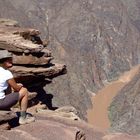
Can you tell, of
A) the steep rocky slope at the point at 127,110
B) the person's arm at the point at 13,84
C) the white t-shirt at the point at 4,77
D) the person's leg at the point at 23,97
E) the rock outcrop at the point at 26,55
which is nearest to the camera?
the white t-shirt at the point at 4,77

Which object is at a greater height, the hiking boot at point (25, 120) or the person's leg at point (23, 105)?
the person's leg at point (23, 105)

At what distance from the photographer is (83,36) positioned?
173 m

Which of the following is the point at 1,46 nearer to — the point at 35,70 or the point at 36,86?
the point at 35,70

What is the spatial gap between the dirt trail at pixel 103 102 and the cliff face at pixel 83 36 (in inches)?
117

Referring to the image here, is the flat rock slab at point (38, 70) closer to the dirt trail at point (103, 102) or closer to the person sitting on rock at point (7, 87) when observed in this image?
the person sitting on rock at point (7, 87)

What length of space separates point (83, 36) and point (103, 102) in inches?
1748

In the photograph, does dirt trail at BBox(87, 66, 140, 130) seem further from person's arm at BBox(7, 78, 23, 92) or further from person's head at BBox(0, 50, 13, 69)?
person's head at BBox(0, 50, 13, 69)

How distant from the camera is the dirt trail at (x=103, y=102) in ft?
358

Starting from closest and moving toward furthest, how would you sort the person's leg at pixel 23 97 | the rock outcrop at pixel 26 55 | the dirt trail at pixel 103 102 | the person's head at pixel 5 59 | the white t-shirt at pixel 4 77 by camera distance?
the white t-shirt at pixel 4 77 → the person's head at pixel 5 59 → the person's leg at pixel 23 97 → the rock outcrop at pixel 26 55 → the dirt trail at pixel 103 102

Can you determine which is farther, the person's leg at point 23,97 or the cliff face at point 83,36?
the cliff face at point 83,36

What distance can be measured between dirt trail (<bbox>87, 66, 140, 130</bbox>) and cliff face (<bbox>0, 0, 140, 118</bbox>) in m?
2.97

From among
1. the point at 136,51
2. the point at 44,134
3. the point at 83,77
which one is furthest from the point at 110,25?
the point at 44,134


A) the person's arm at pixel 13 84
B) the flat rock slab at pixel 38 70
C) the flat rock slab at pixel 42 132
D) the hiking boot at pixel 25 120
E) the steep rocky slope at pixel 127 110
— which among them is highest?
the person's arm at pixel 13 84

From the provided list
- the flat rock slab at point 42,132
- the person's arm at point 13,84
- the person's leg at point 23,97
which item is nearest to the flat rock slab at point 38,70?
the flat rock slab at point 42,132
